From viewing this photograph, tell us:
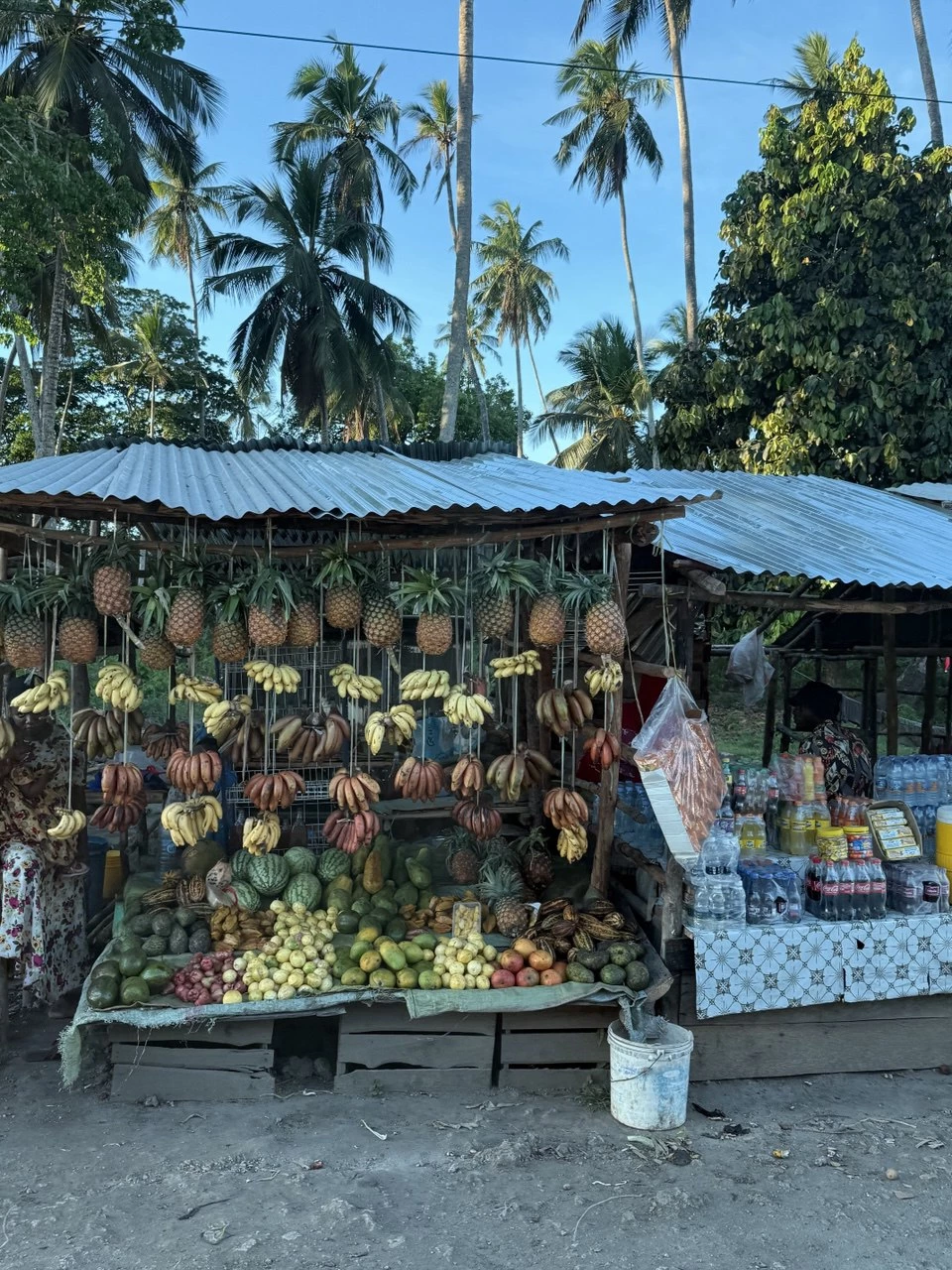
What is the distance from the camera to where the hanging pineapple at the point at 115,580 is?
3818 mm

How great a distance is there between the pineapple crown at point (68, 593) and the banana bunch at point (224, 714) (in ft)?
2.44

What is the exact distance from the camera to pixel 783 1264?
310 centimetres

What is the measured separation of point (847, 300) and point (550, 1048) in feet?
36.3

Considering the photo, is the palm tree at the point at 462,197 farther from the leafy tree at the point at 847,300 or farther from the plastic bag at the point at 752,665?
the plastic bag at the point at 752,665

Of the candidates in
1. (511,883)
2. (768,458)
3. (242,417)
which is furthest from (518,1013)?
(242,417)

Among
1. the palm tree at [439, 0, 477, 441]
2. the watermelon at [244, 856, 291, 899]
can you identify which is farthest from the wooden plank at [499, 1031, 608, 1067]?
the palm tree at [439, 0, 477, 441]

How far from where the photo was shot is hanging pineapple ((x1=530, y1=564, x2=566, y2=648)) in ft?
13.2

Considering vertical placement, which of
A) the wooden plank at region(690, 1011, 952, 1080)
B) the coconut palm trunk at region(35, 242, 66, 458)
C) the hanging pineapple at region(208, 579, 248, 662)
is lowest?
the wooden plank at region(690, 1011, 952, 1080)

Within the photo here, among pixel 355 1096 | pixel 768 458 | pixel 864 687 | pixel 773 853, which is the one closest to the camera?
pixel 355 1096

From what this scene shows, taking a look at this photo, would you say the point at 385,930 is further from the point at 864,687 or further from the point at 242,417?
the point at 242,417

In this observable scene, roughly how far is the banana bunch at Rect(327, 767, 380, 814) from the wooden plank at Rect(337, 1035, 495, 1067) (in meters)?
1.14

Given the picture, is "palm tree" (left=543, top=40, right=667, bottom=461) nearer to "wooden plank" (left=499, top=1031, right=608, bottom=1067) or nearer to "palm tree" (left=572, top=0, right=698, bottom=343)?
"palm tree" (left=572, top=0, right=698, bottom=343)

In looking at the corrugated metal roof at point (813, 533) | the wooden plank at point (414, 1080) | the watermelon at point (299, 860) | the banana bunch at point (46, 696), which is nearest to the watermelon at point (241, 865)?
the watermelon at point (299, 860)

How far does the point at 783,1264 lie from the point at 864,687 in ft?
23.1
